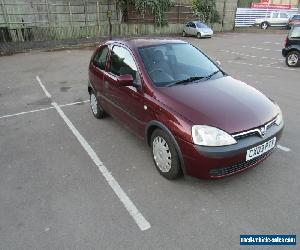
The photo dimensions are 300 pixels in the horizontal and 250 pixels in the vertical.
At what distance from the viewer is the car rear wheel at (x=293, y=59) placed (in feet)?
36.3

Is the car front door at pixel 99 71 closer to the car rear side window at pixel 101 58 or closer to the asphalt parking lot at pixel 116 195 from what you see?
the car rear side window at pixel 101 58

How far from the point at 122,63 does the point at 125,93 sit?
1.81ft

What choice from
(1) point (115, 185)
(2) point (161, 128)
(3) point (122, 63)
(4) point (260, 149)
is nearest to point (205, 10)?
(3) point (122, 63)

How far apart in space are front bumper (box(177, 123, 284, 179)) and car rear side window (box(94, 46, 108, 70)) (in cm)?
273

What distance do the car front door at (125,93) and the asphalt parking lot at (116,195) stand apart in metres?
0.53

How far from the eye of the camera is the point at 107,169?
4.25 m

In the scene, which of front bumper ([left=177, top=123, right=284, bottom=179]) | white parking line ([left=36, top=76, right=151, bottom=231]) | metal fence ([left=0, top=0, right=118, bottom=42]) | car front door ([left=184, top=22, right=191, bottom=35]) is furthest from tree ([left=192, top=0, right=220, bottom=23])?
front bumper ([left=177, top=123, right=284, bottom=179])

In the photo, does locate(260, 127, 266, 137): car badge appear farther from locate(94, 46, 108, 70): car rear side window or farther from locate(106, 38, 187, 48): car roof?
locate(94, 46, 108, 70): car rear side window

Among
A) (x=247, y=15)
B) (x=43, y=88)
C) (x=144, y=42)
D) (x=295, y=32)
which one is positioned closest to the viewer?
(x=144, y=42)

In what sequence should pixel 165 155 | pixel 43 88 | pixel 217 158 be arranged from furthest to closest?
pixel 43 88, pixel 165 155, pixel 217 158

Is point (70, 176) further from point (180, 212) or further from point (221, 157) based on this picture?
point (221, 157)

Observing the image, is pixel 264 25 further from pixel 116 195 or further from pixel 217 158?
pixel 116 195

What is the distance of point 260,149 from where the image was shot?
11.4 ft

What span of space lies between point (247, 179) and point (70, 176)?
2460mm
